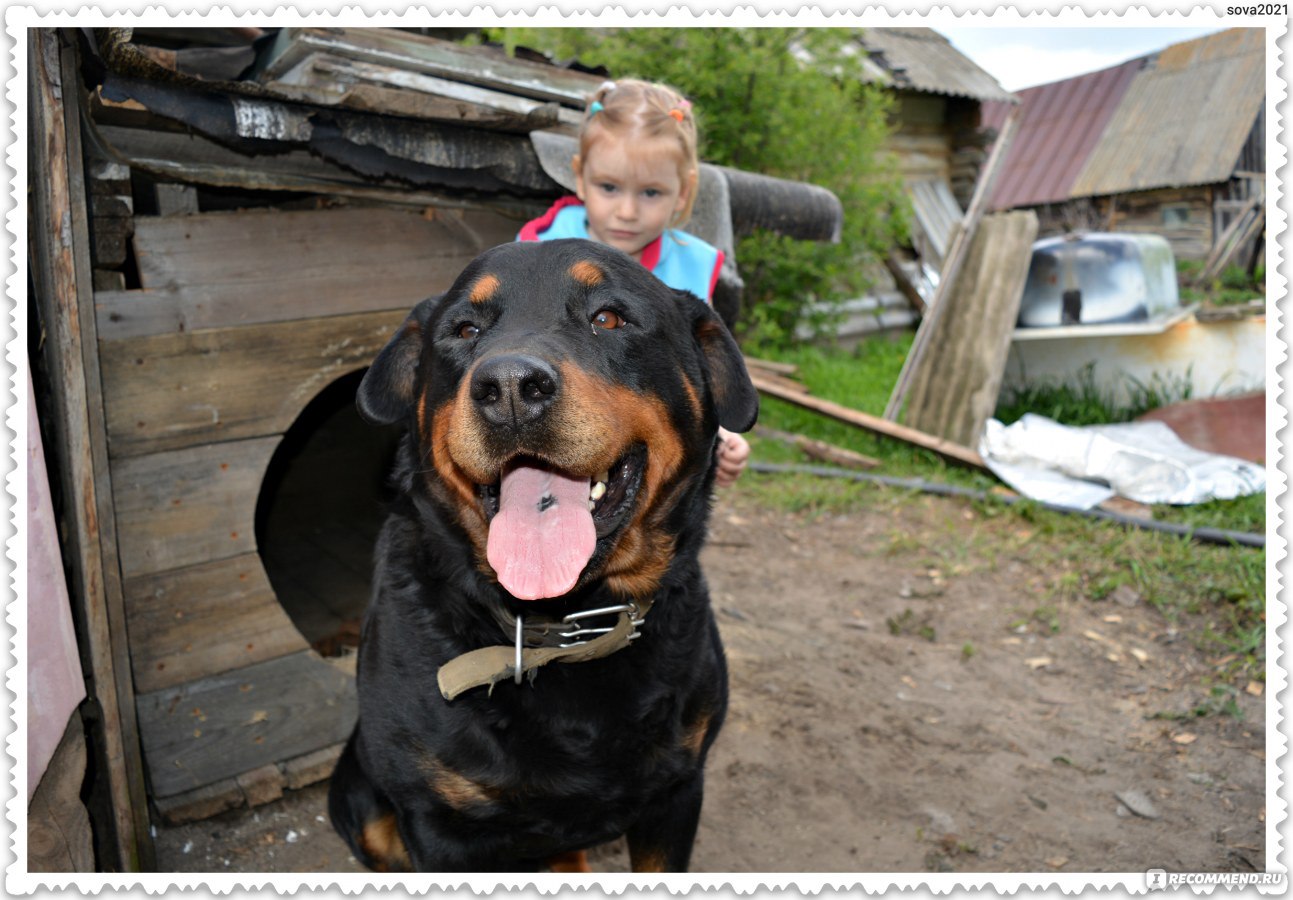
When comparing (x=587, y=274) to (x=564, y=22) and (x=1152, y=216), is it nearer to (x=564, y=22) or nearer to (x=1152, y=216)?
(x=564, y=22)

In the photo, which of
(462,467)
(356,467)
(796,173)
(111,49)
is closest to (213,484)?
(111,49)

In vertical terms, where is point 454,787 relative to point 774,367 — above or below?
above

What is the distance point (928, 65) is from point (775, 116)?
5.50 metres

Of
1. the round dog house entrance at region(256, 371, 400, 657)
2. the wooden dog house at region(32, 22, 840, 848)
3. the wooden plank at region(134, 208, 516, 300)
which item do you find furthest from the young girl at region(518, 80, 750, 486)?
the round dog house entrance at region(256, 371, 400, 657)

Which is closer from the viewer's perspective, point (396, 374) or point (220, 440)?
point (396, 374)

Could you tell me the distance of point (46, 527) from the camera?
232cm

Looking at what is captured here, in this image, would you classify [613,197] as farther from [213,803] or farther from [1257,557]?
[1257,557]

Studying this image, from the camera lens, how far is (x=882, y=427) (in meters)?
6.96

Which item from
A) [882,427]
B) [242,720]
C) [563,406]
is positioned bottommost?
[882,427]

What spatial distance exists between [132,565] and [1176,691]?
4.07m

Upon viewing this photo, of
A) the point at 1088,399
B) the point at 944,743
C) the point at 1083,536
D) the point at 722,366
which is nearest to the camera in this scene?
the point at 722,366

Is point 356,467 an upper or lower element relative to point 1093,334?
lower

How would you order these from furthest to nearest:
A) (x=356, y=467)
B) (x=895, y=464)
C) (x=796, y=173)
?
(x=796, y=173), (x=895, y=464), (x=356, y=467)

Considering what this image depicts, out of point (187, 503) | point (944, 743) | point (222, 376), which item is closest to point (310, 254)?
point (222, 376)
